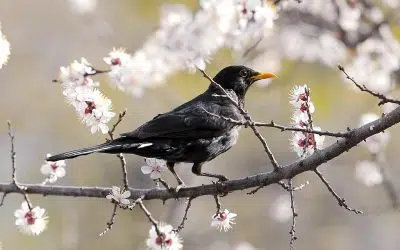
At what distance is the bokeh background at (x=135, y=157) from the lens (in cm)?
1070

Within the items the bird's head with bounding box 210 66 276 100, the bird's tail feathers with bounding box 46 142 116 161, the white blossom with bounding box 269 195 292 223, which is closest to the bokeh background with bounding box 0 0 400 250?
the white blossom with bounding box 269 195 292 223

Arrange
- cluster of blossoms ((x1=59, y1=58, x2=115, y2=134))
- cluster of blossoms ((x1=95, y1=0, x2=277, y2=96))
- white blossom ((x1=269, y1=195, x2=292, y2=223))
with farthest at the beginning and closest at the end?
white blossom ((x1=269, y1=195, x2=292, y2=223))
cluster of blossoms ((x1=95, y1=0, x2=277, y2=96))
cluster of blossoms ((x1=59, y1=58, x2=115, y2=134))

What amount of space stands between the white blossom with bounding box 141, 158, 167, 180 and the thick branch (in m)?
0.34

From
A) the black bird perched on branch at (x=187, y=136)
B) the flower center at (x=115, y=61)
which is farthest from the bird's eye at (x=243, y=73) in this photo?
the flower center at (x=115, y=61)

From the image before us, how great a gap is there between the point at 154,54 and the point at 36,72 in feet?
26.7

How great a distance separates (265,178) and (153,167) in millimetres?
1030

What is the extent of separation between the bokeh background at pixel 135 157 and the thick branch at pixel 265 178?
4.85 meters

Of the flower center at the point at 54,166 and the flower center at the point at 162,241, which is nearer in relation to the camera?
the flower center at the point at 162,241

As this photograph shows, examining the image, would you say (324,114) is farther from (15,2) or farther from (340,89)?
(15,2)

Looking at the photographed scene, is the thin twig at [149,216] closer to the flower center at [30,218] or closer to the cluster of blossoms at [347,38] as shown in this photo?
the flower center at [30,218]

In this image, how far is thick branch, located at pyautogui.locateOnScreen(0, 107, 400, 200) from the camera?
162 inches

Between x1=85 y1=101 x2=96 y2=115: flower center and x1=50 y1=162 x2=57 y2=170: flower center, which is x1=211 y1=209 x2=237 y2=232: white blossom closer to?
x1=85 y1=101 x2=96 y2=115: flower center

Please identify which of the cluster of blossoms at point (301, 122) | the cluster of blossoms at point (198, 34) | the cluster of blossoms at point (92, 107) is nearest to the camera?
the cluster of blossoms at point (301, 122)

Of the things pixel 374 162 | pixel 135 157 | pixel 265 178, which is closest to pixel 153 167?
pixel 265 178
